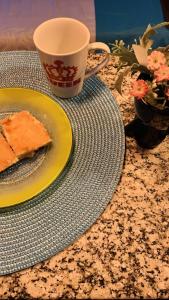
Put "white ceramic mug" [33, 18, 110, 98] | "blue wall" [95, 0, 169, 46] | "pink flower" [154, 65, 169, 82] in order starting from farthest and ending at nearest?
1. "blue wall" [95, 0, 169, 46]
2. "white ceramic mug" [33, 18, 110, 98]
3. "pink flower" [154, 65, 169, 82]

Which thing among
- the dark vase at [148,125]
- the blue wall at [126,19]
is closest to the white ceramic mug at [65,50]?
the dark vase at [148,125]

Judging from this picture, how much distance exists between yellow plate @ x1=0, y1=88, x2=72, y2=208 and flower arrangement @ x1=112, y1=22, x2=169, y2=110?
158 mm

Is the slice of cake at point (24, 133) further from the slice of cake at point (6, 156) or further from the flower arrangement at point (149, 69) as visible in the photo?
the flower arrangement at point (149, 69)

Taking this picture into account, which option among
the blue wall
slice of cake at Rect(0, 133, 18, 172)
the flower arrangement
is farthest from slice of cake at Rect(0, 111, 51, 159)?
the blue wall

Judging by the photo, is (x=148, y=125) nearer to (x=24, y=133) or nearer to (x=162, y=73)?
(x=162, y=73)

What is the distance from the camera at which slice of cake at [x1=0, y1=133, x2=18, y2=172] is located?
0.66 meters

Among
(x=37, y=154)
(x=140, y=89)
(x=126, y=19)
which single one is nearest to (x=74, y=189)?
(x=37, y=154)

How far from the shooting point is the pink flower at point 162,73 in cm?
56

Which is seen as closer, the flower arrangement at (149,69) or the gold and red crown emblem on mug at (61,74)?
the flower arrangement at (149,69)

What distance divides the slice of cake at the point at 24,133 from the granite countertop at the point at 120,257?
0.60ft

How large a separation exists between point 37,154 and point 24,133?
49mm

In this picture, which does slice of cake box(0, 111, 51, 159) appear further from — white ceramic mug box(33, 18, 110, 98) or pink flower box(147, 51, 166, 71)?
pink flower box(147, 51, 166, 71)

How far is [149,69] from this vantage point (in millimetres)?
586

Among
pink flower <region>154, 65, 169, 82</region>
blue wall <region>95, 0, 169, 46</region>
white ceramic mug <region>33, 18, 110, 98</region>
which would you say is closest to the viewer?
pink flower <region>154, 65, 169, 82</region>
